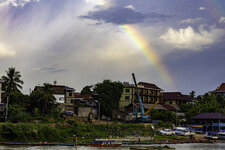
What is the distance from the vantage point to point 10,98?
87688 mm

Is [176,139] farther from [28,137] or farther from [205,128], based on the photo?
[28,137]

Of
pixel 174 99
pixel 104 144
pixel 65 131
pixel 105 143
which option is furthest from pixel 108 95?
pixel 174 99

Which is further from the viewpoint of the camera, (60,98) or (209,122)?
(209,122)

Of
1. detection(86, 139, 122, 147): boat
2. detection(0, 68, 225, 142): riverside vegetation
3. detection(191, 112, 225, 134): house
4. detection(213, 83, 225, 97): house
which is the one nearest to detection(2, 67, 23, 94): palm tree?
detection(0, 68, 225, 142): riverside vegetation

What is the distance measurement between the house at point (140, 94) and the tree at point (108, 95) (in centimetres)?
1793

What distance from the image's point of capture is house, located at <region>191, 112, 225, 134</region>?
107938 mm

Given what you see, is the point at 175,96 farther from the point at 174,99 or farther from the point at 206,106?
the point at 206,106

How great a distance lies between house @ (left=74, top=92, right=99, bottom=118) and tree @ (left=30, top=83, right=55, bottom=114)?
15875mm

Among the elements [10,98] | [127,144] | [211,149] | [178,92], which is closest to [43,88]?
[10,98]

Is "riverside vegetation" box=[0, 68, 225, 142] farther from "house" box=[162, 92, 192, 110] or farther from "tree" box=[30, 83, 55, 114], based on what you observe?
"house" box=[162, 92, 192, 110]

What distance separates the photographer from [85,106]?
104875mm

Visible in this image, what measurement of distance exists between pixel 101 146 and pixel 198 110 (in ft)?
199

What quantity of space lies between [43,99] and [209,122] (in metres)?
53.7

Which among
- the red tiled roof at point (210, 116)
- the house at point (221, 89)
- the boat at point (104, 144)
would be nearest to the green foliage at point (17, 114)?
the boat at point (104, 144)
